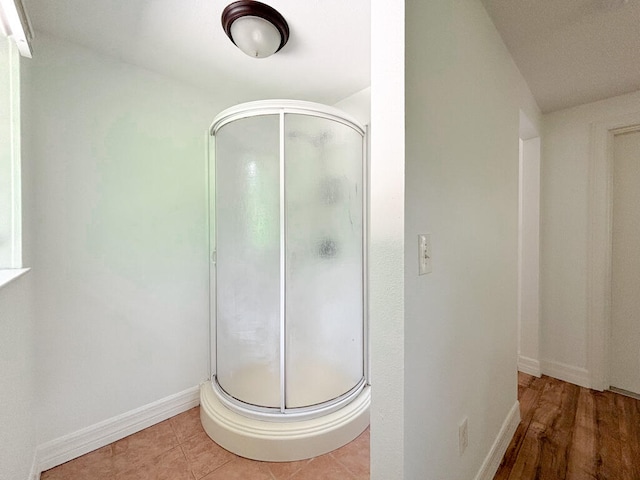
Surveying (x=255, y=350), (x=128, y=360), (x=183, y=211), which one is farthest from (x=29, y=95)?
(x=255, y=350)

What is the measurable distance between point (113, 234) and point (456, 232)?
5.91 feet

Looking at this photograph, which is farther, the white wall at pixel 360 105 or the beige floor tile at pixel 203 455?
the white wall at pixel 360 105

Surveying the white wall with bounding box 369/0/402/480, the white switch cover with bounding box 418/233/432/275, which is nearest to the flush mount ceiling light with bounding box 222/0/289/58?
the white wall with bounding box 369/0/402/480

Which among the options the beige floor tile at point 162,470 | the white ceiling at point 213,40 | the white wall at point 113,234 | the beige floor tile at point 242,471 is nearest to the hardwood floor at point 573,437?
the beige floor tile at point 242,471

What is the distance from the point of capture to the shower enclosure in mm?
1588

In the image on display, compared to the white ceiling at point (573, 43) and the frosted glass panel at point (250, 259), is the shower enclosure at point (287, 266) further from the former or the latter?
the white ceiling at point (573, 43)

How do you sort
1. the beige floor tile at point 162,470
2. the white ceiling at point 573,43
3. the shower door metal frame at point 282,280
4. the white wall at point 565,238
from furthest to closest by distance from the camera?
the white wall at point 565,238 → the shower door metal frame at point 282,280 → the beige floor tile at point 162,470 → the white ceiling at point 573,43

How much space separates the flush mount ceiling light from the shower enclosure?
271 mm

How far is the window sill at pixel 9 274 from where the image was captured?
0.88 m

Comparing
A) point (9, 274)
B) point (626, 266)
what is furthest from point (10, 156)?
point (626, 266)

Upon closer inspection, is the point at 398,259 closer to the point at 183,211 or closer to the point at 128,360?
the point at 183,211

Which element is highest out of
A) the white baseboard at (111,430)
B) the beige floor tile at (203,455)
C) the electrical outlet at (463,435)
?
the electrical outlet at (463,435)

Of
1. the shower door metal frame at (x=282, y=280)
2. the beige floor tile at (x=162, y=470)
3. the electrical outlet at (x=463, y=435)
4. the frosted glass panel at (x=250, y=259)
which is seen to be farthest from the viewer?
the frosted glass panel at (x=250, y=259)

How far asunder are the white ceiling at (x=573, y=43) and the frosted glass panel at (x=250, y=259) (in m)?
1.29
